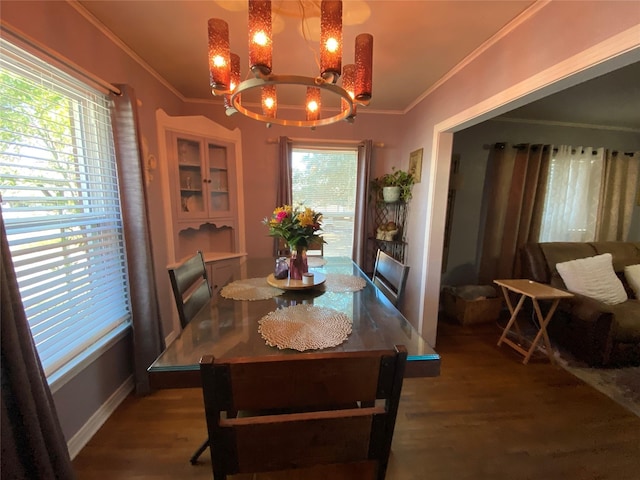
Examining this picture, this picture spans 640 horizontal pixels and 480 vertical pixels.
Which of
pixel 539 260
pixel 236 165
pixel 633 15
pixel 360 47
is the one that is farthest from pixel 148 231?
pixel 539 260

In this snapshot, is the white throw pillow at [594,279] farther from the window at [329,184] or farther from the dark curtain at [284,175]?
the dark curtain at [284,175]

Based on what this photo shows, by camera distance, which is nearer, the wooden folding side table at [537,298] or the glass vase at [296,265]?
the glass vase at [296,265]

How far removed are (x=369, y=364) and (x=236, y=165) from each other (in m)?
2.58

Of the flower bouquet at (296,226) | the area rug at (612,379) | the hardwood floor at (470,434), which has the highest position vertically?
the flower bouquet at (296,226)

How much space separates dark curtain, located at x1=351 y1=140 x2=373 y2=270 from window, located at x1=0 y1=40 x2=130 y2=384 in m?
2.15

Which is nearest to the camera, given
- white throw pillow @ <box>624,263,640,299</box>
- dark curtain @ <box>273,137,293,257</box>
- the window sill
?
the window sill

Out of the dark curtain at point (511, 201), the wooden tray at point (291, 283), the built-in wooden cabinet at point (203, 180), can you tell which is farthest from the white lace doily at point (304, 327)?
the dark curtain at point (511, 201)

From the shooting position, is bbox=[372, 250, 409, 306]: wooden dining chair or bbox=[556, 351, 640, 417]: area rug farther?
bbox=[556, 351, 640, 417]: area rug

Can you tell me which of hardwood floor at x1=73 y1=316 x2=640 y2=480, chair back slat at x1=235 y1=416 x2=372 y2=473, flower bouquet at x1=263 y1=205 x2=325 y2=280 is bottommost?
hardwood floor at x1=73 y1=316 x2=640 y2=480

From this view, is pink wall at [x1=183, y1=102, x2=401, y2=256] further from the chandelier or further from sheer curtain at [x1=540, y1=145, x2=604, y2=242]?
sheer curtain at [x1=540, y1=145, x2=604, y2=242]

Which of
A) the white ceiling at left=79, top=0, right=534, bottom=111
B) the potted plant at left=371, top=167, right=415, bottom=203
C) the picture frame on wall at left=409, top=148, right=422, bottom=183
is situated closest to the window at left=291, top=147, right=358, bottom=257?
the potted plant at left=371, top=167, right=415, bottom=203

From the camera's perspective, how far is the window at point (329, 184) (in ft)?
9.76

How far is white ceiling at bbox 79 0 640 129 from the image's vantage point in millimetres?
1372

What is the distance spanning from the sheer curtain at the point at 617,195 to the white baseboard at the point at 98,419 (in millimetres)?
5024
